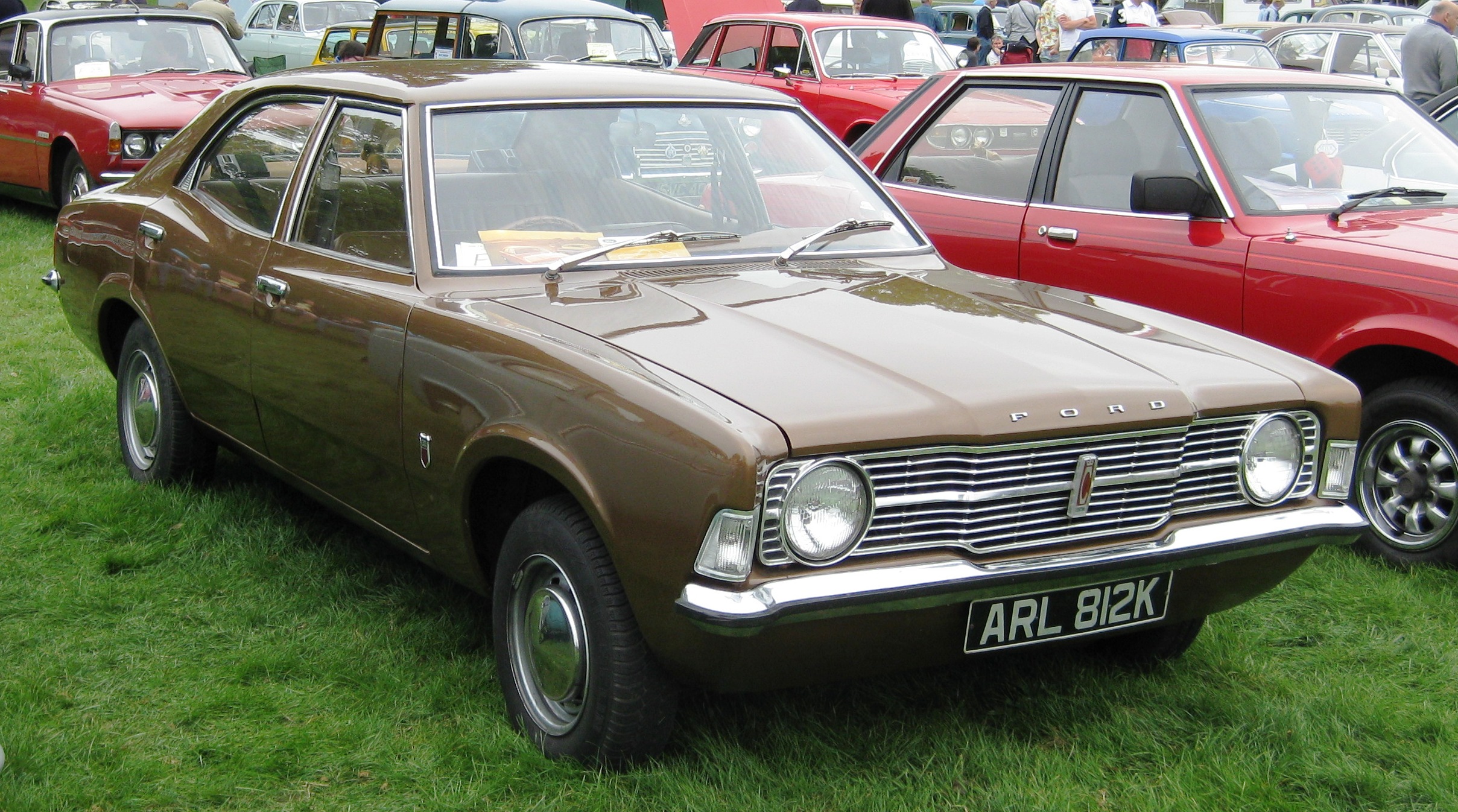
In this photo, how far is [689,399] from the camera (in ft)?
8.89

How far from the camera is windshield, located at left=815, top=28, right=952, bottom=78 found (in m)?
12.1

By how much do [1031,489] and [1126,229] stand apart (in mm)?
2610

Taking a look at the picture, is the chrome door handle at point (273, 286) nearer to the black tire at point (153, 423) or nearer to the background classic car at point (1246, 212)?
the black tire at point (153, 423)

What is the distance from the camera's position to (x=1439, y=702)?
360 centimetres

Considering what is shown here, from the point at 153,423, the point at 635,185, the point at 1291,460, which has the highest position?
the point at 635,185

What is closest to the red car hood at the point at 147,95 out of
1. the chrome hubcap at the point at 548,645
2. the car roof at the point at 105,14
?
the car roof at the point at 105,14

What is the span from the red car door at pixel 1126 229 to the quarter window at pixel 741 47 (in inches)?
295

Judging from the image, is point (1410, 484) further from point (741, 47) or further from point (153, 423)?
point (741, 47)

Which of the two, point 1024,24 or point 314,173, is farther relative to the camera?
point 1024,24

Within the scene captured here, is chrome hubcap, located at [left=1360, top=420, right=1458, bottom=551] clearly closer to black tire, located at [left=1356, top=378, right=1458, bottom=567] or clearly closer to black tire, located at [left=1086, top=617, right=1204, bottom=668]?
black tire, located at [left=1356, top=378, right=1458, bottom=567]

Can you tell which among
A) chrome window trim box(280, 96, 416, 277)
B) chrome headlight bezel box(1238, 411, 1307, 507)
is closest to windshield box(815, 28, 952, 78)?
chrome window trim box(280, 96, 416, 277)

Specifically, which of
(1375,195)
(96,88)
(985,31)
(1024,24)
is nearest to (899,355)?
(1375,195)

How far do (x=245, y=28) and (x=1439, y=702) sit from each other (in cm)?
2047

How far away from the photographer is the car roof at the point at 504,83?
386 centimetres
